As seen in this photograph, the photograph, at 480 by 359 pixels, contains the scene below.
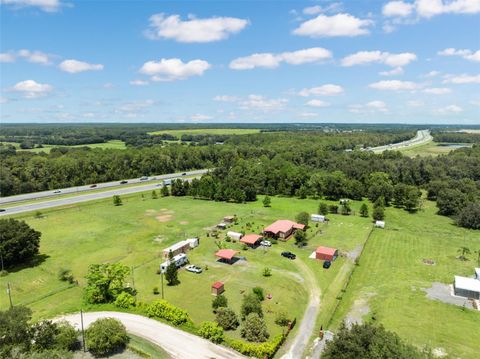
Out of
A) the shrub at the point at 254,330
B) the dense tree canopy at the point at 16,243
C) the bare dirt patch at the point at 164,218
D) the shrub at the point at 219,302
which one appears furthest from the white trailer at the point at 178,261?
the bare dirt patch at the point at 164,218

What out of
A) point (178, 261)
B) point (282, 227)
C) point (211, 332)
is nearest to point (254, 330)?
point (211, 332)

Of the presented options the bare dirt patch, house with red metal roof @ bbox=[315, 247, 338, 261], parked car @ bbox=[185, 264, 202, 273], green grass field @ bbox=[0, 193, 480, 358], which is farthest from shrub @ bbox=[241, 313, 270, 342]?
the bare dirt patch

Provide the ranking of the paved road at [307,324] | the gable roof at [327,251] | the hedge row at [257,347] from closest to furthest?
the hedge row at [257,347] → the paved road at [307,324] → the gable roof at [327,251]

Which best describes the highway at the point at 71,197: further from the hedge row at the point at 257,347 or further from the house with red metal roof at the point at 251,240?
the hedge row at the point at 257,347

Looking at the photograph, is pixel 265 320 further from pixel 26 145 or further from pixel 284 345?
pixel 26 145

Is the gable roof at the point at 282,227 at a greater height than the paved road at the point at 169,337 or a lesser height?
greater

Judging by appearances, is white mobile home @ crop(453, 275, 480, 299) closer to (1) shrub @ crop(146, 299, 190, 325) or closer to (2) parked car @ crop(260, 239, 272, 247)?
(2) parked car @ crop(260, 239, 272, 247)
